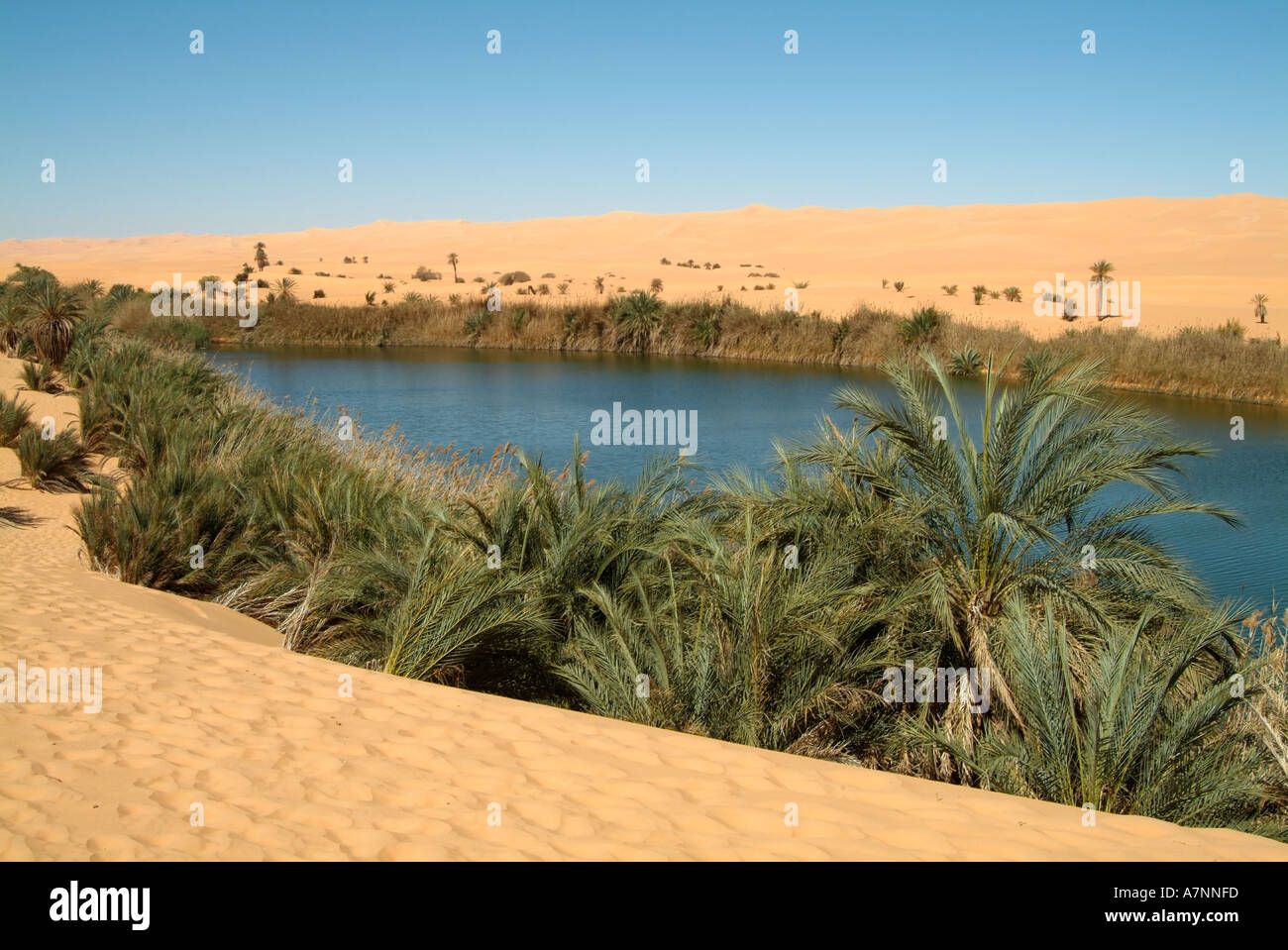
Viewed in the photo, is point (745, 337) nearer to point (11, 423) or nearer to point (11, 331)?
point (11, 331)

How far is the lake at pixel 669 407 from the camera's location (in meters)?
13.6

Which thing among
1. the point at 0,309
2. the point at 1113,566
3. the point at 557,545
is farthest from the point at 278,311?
the point at 1113,566

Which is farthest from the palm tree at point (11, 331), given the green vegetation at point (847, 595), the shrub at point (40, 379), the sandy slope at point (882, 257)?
the sandy slope at point (882, 257)

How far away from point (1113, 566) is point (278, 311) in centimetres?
3762

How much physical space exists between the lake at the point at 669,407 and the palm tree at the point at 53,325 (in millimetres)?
2974

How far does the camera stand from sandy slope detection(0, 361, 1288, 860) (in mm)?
3889

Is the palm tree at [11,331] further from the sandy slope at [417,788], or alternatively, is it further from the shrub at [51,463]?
the sandy slope at [417,788]

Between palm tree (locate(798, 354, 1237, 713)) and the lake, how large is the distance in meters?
2.47

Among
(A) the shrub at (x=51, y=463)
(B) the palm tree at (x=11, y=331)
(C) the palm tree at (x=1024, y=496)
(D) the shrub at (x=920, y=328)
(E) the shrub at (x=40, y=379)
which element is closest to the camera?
(C) the palm tree at (x=1024, y=496)

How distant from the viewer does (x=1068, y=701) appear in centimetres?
523

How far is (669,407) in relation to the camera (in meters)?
24.2

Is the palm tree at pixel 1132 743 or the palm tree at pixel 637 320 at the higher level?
the palm tree at pixel 637 320
